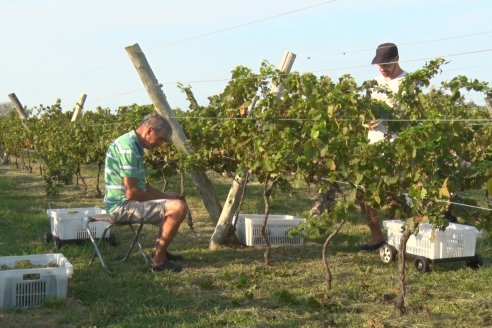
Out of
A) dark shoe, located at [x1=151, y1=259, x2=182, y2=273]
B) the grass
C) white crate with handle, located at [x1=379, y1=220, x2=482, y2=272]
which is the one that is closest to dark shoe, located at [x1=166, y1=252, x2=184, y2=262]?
the grass

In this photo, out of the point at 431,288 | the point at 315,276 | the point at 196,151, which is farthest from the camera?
the point at 196,151

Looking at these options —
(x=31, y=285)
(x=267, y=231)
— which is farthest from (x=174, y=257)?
(x=31, y=285)

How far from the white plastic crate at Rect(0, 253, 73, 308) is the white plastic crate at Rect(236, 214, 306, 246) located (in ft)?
7.79

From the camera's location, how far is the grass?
4.05 metres

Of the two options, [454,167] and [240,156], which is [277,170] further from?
[454,167]

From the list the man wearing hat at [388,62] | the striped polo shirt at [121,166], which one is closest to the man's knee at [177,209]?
the striped polo shirt at [121,166]

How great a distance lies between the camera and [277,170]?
5.09m

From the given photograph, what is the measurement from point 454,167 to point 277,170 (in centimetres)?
139

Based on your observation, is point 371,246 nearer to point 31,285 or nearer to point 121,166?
point 121,166

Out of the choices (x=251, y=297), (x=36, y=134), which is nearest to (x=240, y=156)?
(x=251, y=297)

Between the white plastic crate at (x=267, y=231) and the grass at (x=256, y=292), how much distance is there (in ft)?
0.50

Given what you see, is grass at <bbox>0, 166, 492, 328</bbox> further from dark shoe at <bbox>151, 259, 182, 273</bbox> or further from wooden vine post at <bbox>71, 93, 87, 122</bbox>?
wooden vine post at <bbox>71, 93, 87, 122</bbox>

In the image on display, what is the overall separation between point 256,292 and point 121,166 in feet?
4.97

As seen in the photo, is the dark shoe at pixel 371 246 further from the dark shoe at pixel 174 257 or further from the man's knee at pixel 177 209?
the man's knee at pixel 177 209
